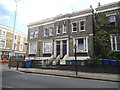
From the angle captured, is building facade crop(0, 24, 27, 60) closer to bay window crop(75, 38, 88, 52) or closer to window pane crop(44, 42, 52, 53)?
window pane crop(44, 42, 52, 53)

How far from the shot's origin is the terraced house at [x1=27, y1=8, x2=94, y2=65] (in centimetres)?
1664

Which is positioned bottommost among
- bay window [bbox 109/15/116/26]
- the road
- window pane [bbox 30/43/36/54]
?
the road

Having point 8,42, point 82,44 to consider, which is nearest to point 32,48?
point 82,44

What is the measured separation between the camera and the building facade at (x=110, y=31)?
14945mm

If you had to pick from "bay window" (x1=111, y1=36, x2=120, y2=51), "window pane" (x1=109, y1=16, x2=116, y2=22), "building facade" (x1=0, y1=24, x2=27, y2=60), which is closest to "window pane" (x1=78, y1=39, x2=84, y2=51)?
"bay window" (x1=111, y1=36, x2=120, y2=51)

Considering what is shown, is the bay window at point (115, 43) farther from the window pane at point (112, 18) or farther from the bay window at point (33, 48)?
the bay window at point (33, 48)

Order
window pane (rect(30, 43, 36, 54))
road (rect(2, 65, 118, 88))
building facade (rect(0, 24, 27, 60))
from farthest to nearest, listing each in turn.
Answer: building facade (rect(0, 24, 27, 60)) < window pane (rect(30, 43, 36, 54)) < road (rect(2, 65, 118, 88))

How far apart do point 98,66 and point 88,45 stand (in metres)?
4.65

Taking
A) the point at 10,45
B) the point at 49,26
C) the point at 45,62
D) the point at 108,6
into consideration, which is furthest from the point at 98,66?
the point at 10,45

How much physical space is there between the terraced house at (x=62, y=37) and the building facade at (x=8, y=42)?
40.3 ft

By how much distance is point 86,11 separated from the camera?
683 inches

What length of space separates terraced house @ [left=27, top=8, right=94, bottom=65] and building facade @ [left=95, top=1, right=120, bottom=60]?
5.81 ft

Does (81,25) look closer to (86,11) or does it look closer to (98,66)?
(86,11)

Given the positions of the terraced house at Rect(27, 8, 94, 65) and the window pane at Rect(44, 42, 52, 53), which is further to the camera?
the window pane at Rect(44, 42, 52, 53)
